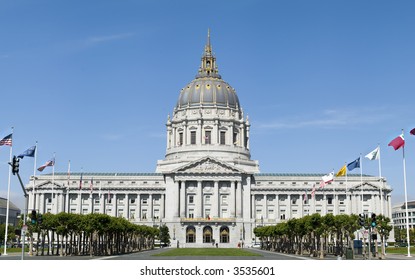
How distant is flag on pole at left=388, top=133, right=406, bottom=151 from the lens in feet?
255

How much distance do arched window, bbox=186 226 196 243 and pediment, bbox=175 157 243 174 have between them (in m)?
17.8

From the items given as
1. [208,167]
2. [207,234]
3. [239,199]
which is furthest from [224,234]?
[208,167]

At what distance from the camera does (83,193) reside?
621 feet

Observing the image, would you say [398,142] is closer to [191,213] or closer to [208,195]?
[208,195]

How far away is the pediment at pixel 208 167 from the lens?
181000 mm

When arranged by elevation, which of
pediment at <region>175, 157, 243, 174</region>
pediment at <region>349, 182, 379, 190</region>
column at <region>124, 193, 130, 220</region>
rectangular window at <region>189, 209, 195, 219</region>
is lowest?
rectangular window at <region>189, 209, 195, 219</region>

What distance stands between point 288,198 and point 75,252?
340 feet

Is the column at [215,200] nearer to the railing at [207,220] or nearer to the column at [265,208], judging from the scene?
the railing at [207,220]

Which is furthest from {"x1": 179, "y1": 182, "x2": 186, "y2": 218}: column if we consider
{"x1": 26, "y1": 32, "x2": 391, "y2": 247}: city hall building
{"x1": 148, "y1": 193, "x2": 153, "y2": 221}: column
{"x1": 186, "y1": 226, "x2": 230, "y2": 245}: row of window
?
{"x1": 148, "y1": 193, "x2": 153, "y2": 221}: column

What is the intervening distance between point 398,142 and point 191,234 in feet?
335

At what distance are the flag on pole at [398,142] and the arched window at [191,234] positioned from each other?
100058 millimetres

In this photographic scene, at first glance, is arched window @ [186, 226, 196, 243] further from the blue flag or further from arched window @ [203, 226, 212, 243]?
the blue flag
